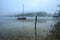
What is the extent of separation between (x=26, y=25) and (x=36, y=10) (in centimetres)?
35

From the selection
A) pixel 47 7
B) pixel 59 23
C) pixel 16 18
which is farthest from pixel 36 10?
pixel 59 23

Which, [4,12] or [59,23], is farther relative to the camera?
[59,23]

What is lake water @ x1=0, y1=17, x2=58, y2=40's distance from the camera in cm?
205

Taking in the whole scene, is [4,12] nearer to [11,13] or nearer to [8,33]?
[11,13]

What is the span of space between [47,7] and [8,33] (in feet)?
2.97

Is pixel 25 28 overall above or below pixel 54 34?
above

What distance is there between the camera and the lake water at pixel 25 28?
2055 millimetres

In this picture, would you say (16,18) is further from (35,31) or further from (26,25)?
(35,31)

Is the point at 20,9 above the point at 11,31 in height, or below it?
above

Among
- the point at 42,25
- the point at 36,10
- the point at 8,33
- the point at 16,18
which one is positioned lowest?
the point at 8,33

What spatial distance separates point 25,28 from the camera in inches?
85.0

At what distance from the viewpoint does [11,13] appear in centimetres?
196

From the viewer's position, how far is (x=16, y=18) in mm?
1981

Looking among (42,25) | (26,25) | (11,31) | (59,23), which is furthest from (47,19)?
(11,31)
